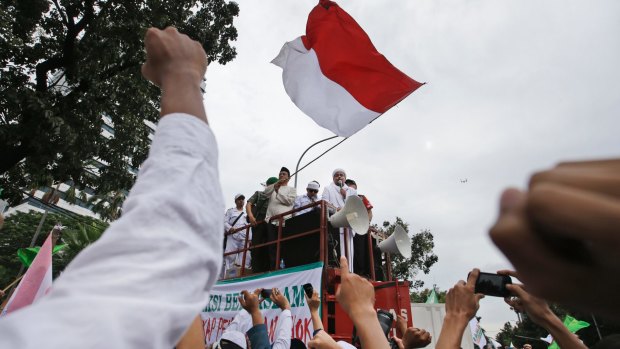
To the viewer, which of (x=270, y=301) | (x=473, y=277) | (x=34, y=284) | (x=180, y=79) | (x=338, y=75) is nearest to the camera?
(x=180, y=79)

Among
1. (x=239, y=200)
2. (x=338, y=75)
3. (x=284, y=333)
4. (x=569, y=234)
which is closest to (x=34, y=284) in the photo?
(x=284, y=333)

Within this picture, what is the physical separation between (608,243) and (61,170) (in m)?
8.51

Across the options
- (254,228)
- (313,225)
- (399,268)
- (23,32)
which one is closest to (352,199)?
(313,225)

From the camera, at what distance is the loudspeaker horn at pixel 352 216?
5.69 meters

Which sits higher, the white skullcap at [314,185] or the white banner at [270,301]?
the white skullcap at [314,185]

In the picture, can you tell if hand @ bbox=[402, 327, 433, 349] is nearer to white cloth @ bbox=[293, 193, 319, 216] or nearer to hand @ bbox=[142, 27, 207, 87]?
hand @ bbox=[142, 27, 207, 87]

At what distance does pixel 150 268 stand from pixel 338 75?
520 centimetres

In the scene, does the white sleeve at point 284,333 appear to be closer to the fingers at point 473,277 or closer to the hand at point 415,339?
the hand at point 415,339

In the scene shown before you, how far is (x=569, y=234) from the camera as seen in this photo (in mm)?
344

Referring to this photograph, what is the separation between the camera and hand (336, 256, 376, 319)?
1.63 m

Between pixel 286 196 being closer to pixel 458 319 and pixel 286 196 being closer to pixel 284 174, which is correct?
pixel 284 174

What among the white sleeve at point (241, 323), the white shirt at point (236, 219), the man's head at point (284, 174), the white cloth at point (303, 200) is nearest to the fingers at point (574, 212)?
the white sleeve at point (241, 323)

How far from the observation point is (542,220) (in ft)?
1.20

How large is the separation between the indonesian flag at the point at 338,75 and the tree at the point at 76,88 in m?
3.15
